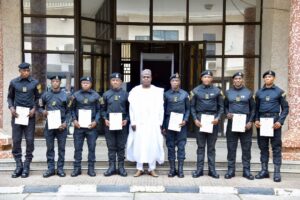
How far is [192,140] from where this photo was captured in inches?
457

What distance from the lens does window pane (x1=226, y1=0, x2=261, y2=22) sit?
11.7m

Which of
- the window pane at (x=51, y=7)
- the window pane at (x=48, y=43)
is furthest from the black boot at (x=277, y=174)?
the window pane at (x=51, y=7)

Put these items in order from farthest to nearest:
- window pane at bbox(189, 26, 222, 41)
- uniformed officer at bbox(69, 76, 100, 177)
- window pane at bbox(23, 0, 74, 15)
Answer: window pane at bbox(189, 26, 222, 41) < window pane at bbox(23, 0, 74, 15) < uniformed officer at bbox(69, 76, 100, 177)

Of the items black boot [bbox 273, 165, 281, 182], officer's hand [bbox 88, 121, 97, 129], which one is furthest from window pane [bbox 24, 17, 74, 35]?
black boot [bbox 273, 165, 281, 182]

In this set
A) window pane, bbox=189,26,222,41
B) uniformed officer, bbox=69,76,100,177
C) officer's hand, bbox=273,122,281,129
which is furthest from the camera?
window pane, bbox=189,26,222,41

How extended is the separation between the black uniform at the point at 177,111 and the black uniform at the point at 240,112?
0.77m

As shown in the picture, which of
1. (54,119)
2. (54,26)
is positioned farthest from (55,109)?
(54,26)

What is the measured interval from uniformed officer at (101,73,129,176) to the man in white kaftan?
0.14m

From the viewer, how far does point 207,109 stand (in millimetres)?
8148

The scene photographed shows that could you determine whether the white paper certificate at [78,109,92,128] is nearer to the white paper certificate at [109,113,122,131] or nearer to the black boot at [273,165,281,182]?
the white paper certificate at [109,113,122,131]

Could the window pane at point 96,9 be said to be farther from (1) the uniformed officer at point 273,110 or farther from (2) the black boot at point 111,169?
(1) the uniformed officer at point 273,110

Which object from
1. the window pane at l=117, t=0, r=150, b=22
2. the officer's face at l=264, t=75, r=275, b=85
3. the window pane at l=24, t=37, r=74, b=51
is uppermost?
the window pane at l=117, t=0, r=150, b=22

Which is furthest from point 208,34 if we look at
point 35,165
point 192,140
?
point 35,165

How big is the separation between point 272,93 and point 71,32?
5.49 metres
